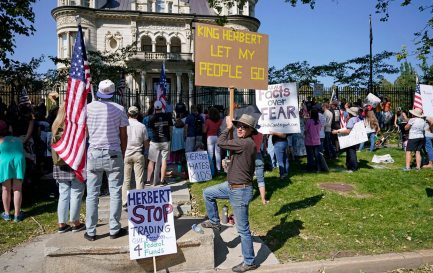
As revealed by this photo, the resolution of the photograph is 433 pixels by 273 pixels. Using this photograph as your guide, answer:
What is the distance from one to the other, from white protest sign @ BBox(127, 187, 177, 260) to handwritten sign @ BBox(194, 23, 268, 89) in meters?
1.85

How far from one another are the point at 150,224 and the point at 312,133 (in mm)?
6316

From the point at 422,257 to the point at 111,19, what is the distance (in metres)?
45.0

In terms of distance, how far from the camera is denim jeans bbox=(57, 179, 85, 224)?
5480mm

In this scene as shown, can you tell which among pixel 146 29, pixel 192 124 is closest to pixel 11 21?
pixel 192 124

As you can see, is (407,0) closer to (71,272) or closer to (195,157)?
(195,157)

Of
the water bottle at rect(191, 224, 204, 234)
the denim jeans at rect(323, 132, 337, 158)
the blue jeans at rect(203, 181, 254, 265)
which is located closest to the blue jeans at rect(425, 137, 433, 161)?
the denim jeans at rect(323, 132, 337, 158)

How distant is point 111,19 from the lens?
4456 centimetres

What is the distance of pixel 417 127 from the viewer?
10086 mm

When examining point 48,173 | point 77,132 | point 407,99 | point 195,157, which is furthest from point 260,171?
point 407,99

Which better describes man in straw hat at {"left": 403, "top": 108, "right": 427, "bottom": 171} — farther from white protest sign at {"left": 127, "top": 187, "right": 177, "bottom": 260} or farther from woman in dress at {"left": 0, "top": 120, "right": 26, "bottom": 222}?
woman in dress at {"left": 0, "top": 120, "right": 26, "bottom": 222}

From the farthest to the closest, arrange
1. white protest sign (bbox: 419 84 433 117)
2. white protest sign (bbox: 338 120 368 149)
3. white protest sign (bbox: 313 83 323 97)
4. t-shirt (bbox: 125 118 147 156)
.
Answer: white protest sign (bbox: 313 83 323 97)
white protest sign (bbox: 338 120 368 149)
white protest sign (bbox: 419 84 433 117)
t-shirt (bbox: 125 118 147 156)

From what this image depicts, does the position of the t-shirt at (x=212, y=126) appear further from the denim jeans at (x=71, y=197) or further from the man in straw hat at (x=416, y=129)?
the man in straw hat at (x=416, y=129)

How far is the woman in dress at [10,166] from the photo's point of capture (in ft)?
22.1

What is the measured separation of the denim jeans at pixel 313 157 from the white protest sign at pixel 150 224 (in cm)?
634
